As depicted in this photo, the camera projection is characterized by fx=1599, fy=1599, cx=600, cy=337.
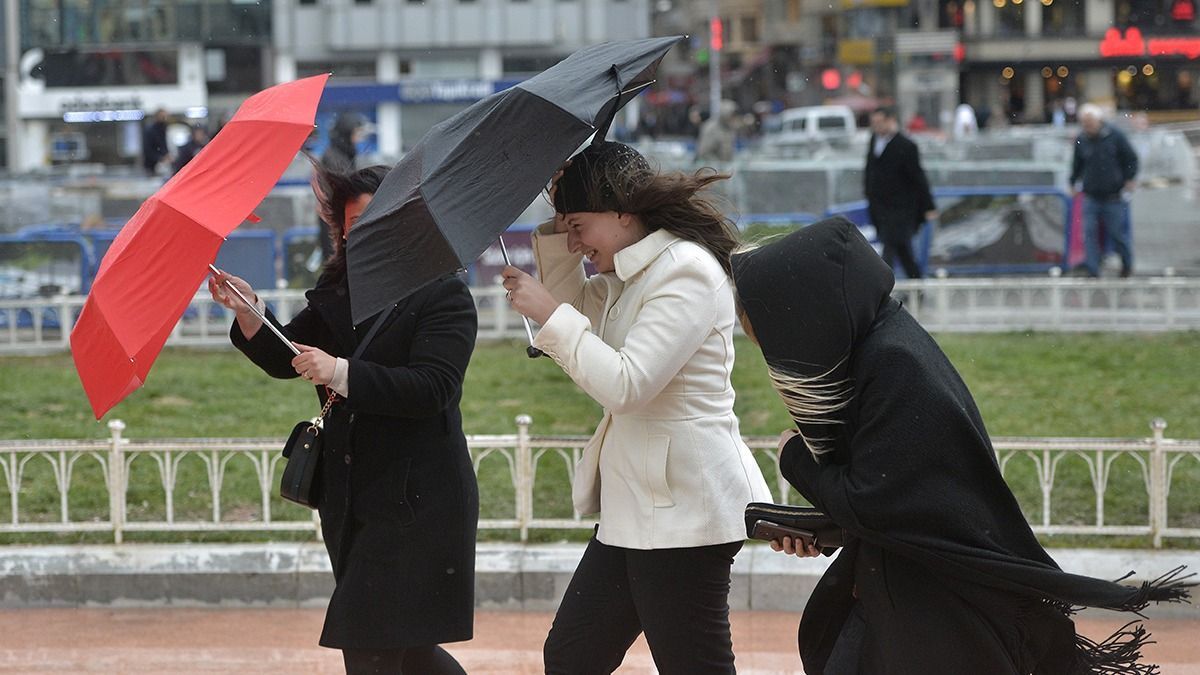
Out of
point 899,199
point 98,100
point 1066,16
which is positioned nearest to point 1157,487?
point 899,199

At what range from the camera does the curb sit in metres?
6.35

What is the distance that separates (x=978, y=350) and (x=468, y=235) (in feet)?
25.1

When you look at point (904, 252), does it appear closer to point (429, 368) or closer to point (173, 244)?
point (429, 368)

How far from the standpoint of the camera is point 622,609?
3.73m

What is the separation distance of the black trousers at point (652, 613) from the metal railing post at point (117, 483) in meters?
3.42

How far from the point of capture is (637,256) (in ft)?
11.9

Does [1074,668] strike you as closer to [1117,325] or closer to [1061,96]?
[1117,325]

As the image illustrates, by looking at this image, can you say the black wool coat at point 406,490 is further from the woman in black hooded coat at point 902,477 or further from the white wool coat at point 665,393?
the woman in black hooded coat at point 902,477

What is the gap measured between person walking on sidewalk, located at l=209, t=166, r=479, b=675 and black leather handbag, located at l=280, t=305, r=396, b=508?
2 cm

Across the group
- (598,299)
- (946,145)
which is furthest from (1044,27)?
(598,299)

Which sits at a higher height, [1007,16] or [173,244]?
[1007,16]

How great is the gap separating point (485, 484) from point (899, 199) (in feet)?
19.0

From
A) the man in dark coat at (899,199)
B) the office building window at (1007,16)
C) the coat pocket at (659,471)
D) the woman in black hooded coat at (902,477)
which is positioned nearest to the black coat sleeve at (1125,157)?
the man in dark coat at (899,199)

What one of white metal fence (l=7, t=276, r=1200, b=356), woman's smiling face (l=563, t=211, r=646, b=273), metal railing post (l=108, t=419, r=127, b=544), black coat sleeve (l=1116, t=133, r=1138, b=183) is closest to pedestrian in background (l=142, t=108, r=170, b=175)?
white metal fence (l=7, t=276, r=1200, b=356)
